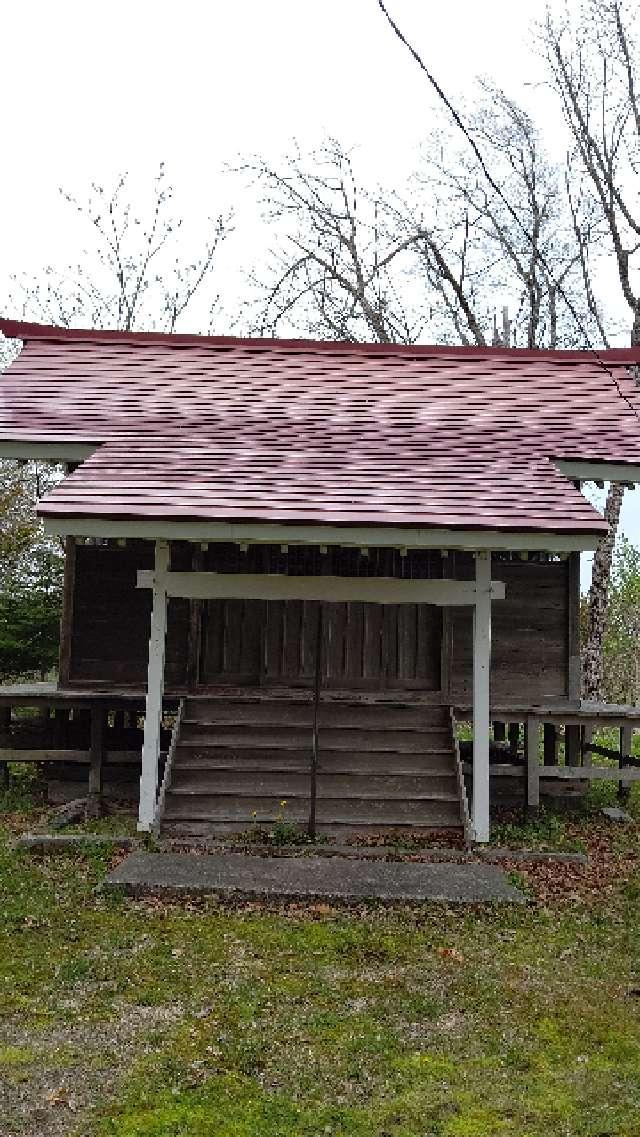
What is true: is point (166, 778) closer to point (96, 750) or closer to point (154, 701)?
point (154, 701)

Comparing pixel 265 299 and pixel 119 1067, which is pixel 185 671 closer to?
pixel 119 1067

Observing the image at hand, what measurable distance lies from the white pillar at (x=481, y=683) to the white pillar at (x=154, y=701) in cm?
312

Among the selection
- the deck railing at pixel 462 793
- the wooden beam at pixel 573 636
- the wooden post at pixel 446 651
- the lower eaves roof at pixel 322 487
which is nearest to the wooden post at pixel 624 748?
the wooden beam at pixel 573 636

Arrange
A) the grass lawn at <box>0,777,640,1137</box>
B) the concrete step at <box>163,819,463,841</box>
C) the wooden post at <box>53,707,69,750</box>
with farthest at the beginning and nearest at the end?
the wooden post at <box>53,707,69,750</box> < the concrete step at <box>163,819,463,841</box> < the grass lawn at <box>0,777,640,1137</box>

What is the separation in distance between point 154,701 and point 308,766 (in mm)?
1965

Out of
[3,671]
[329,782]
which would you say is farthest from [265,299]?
[329,782]

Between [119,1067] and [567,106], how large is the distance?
23.0 m

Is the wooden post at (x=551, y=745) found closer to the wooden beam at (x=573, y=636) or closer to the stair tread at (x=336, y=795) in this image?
the wooden beam at (x=573, y=636)

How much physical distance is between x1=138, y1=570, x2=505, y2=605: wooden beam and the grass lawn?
2.90 m

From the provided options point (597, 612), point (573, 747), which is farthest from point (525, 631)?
point (597, 612)

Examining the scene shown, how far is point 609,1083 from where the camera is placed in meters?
5.12

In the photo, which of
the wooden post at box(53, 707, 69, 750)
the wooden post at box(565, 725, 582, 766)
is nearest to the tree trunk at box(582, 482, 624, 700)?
the wooden post at box(565, 725, 582, 766)

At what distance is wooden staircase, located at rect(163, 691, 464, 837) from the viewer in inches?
397

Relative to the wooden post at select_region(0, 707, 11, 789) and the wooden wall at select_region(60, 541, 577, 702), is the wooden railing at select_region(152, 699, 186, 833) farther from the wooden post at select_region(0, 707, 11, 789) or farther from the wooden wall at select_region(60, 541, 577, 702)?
the wooden post at select_region(0, 707, 11, 789)
